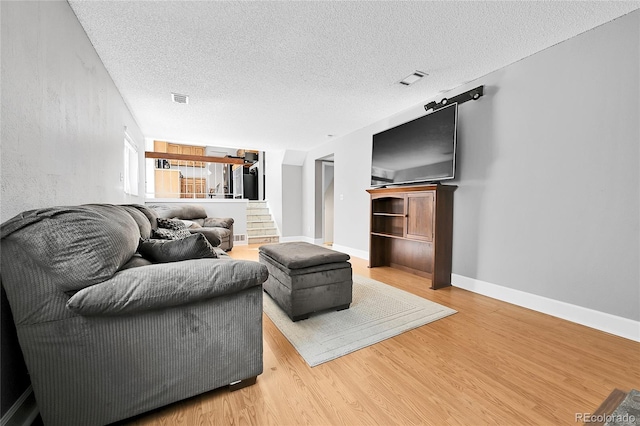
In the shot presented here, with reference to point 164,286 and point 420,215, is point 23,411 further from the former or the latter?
point 420,215

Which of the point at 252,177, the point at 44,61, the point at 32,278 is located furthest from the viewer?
the point at 252,177

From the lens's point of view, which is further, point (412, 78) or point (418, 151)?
point (418, 151)

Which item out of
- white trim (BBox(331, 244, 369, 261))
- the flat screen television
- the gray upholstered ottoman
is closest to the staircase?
white trim (BBox(331, 244, 369, 261))

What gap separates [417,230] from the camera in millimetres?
3387

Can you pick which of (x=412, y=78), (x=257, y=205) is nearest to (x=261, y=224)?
(x=257, y=205)

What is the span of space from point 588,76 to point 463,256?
1965 mm

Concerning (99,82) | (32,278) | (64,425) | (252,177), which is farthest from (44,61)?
(252,177)

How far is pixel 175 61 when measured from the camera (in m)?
2.59

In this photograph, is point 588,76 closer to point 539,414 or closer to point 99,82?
point 539,414

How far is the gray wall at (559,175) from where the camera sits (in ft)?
6.63

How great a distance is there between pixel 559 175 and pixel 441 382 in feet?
6.95

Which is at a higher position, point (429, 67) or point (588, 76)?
point (429, 67)

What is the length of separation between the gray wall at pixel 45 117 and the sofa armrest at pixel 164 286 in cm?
41
